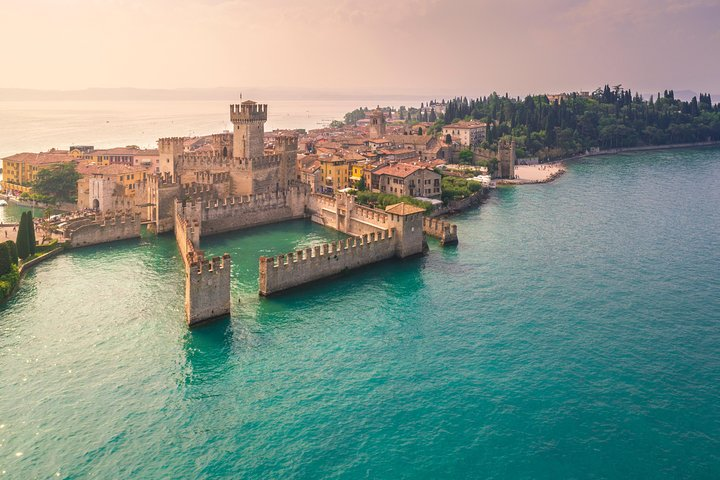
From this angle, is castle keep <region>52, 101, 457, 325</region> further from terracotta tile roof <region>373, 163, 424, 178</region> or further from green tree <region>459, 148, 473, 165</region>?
green tree <region>459, 148, 473, 165</region>

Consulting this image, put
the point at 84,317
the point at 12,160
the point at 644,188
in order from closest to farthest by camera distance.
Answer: the point at 84,317
the point at 12,160
the point at 644,188

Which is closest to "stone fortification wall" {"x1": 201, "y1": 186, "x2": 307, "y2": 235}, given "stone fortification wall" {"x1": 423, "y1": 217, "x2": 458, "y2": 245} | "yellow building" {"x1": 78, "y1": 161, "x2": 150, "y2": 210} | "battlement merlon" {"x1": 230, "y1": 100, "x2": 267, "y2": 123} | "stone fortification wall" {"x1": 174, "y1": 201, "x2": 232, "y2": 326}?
"battlement merlon" {"x1": 230, "y1": 100, "x2": 267, "y2": 123}

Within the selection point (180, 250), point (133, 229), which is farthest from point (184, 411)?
point (133, 229)

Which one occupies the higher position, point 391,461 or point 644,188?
point 644,188

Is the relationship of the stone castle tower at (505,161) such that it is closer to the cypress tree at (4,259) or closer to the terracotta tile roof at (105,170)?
the terracotta tile roof at (105,170)

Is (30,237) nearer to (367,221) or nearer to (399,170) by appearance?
(367,221)

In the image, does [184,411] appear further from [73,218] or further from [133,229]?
[73,218]

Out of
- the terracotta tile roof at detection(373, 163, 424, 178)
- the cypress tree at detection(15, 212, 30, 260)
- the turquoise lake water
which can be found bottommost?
the turquoise lake water
